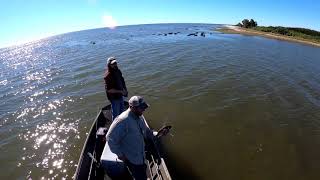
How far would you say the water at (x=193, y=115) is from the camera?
40.2 ft

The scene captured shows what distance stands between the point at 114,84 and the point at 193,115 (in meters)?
6.80

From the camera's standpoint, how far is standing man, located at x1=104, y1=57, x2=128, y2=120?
10.6 m

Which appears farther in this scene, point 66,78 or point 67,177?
point 66,78

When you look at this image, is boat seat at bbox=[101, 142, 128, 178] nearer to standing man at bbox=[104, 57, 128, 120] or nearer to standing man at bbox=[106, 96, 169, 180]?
standing man at bbox=[106, 96, 169, 180]

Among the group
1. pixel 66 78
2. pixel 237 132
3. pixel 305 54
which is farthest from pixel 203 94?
pixel 305 54

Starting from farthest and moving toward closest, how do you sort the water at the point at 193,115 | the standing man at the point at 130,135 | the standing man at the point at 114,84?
the water at the point at 193,115, the standing man at the point at 114,84, the standing man at the point at 130,135

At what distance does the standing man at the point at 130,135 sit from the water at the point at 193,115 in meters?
4.80

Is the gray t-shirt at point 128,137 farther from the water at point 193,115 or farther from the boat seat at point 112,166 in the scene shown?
the water at point 193,115

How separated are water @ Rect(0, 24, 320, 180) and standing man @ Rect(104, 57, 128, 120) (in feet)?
10.2

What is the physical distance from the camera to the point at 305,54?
126 ft

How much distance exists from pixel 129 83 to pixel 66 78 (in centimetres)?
662

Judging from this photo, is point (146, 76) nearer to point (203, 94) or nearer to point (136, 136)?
point (203, 94)

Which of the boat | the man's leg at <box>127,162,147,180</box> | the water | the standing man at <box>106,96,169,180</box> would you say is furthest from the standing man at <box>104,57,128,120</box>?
the man's leg at <box>127,162,147,180</box>

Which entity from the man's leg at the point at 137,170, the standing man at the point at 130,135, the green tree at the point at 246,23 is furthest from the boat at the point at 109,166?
the green tree at the point at 246,23
